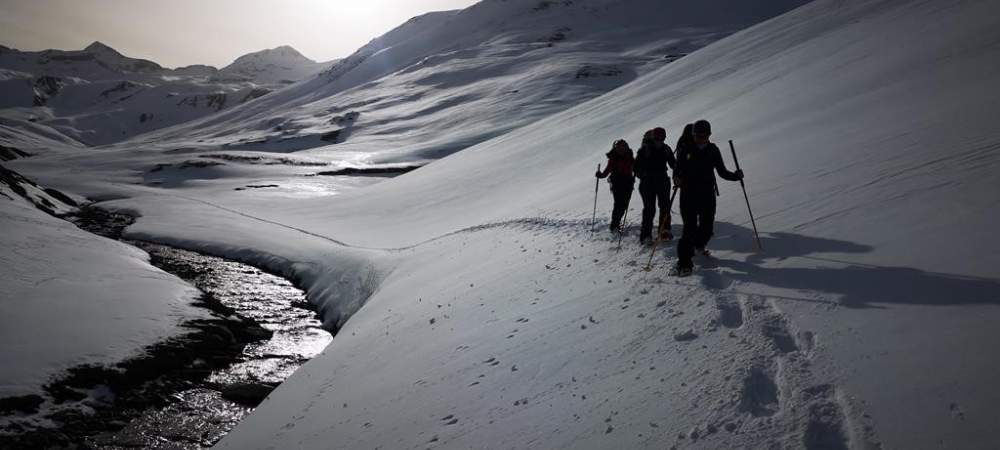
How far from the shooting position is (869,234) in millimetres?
7082

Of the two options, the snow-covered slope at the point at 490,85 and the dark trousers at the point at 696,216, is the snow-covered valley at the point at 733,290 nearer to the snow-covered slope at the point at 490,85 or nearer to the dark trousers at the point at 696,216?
the dark trousers at the point at 696,216

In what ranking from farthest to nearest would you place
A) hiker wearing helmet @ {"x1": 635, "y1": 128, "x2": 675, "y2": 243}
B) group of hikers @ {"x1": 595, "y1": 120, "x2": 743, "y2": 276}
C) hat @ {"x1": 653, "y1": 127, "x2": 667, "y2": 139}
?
1. hiker wearing helmet @ {"x1": 635, "y1": 128, "x2": 675, "y2": 243}
2. hat @ {"x1": 653, "y1": 127, "x2": 667, "y2": 139}
3. group of hikers @ {"x1": 595, "y1": 120, "x2": 743, "y2": 276}

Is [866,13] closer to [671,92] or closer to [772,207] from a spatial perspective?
[671,92]

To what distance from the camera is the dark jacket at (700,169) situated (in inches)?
325

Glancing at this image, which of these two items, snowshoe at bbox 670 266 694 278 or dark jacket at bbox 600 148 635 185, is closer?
snowshoe at bbox 670 266 694 278

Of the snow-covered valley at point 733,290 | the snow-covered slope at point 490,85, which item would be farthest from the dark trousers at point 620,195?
the snow-covered slope at point 490,85

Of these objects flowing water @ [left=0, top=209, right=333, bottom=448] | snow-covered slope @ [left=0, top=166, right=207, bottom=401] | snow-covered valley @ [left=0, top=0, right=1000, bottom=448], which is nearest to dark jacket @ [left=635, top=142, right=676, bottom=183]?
snow-covered valley @ [left=0, top=0, right=1000, bottom=448]

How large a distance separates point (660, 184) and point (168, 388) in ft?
41.8

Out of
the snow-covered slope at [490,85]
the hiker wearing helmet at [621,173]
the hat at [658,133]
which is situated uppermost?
the snow-covered slope at [490,85]

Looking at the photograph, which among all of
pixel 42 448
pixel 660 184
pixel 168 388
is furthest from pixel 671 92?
pixel 42 448

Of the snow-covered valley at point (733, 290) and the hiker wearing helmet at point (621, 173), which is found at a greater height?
the hiker wearing helmet at point (621, 173)

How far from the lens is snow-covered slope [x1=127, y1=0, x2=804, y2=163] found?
96.6 meters

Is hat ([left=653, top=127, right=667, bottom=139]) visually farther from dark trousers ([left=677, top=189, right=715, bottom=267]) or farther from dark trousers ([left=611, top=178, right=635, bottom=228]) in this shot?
dark trousers ([left=611, top=178, right=635, bottom=228])

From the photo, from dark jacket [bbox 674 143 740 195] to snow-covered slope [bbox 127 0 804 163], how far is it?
70.8 meters
